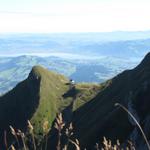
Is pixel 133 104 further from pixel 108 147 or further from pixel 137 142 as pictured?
pixel 108 147

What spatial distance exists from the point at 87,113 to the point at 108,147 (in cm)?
14267

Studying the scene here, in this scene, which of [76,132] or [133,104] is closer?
[133,104]

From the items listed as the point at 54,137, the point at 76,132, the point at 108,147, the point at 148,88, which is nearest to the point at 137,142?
the point at 148,88

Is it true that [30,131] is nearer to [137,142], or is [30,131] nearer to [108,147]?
[108,147]

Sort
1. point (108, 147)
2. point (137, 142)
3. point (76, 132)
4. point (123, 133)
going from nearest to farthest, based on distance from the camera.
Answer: point (108, 147) < point (137, 142) < point (123, 133) < point (76, 132)

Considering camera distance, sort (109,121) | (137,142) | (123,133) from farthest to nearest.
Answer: (109,121) < (123,133) < (137,142)

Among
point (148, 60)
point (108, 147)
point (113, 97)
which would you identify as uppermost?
point (108, 147)

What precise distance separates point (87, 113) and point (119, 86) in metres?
14.3

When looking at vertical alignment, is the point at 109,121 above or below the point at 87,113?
above

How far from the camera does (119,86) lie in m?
153

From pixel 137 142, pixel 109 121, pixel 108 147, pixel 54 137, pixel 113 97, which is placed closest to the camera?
pixel 108 147

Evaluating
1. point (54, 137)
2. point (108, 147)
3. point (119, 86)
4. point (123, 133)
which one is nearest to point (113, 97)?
point (119, 86)

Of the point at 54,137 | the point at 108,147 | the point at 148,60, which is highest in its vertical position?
the point at 108,147

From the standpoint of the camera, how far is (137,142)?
51.2 meters
